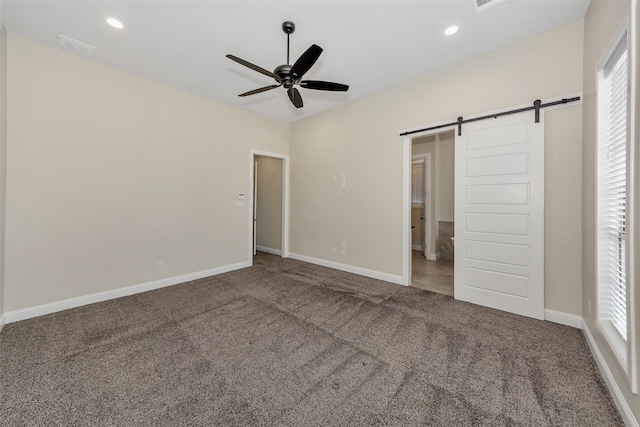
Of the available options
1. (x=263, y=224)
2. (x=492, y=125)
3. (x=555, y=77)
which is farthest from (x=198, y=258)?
(x=555, y=77)

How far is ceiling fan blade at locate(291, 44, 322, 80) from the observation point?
78.4 inches

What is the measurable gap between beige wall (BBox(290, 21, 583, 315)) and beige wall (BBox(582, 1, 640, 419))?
12cm

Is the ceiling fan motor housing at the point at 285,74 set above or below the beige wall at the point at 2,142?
above

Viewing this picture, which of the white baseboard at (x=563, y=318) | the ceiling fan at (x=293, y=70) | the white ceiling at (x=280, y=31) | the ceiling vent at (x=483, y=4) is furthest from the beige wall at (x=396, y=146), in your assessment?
the ceiling fan at (x=293, y=70)

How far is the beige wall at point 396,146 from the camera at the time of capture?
2461 mm

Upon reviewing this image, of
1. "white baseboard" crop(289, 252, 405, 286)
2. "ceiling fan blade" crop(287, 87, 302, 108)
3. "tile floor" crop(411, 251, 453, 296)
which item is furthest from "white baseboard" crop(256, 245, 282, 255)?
"ceiling fan blade" crop(287, 87, 302, 108)

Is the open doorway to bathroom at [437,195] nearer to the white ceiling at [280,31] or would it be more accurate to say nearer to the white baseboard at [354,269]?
the white baseboard at [354,269]

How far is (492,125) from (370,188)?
1.77 meters

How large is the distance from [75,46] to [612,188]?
520 cm

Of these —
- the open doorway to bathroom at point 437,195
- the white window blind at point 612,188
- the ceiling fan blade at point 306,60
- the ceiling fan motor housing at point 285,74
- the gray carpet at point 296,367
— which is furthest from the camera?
the open doorway to bathroom at point 437,195

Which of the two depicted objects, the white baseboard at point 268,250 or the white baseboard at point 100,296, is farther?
the white baseboard at point 268,250

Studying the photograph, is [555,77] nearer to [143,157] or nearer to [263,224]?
[143,157]

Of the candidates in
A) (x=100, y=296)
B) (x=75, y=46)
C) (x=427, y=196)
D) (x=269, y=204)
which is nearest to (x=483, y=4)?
(x=427, y=196)

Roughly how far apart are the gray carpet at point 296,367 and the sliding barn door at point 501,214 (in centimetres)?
26
